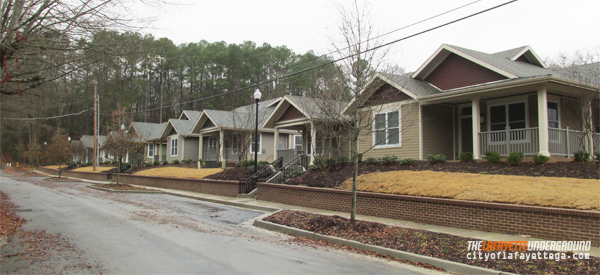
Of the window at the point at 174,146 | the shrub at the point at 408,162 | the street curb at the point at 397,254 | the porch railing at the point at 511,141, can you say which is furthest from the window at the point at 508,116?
the window at the point at 174,146

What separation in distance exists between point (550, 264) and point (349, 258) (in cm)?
348

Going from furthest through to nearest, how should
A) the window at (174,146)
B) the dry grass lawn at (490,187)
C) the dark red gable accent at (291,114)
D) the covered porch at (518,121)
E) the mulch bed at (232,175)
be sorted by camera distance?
1. the window at (174,146)
2. the dark red gable accent at (291,114)
3. the mulch bed at (232,175)
4. the covered porch at (518,121)
5. the dry grass lawn at (490,187)

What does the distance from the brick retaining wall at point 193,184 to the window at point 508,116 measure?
39.9 feet

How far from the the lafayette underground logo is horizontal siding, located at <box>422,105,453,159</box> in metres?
9.01

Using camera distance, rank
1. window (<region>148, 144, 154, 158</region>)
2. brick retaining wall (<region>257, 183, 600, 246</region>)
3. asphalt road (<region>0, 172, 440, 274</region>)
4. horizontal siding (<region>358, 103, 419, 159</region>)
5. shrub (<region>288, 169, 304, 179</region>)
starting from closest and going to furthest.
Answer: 1. asphalt road (<region>0, 172, 440, 274</region>)
2. brick retaining wall (<region>257, 183, 600, 246</region>)
3. horizontal siding (<region>358, 103, 419, 159</region>)
4. shrub (<region>288, 169, 304, 179</region>)
5. window (<region>148, 144, 154, 158</region>)

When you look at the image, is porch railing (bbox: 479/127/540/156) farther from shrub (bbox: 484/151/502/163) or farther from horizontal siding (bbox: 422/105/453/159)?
horizontal siding (bbox: 422/105/453/159)

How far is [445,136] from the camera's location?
18.1m

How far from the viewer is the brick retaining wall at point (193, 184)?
2086cm

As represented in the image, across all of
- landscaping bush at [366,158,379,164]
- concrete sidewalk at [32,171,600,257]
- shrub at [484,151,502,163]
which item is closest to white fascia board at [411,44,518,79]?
shrub at [484,151,502,163]

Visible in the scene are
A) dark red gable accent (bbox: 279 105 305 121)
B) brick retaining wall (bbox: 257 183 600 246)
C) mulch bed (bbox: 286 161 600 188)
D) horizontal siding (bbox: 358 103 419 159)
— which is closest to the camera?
brick retaining wall (bbox: 257 183 600 246)

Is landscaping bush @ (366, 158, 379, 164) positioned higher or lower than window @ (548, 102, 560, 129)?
lower

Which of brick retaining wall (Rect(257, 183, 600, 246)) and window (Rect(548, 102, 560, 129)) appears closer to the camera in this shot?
brick retaining wall (Rect(257, 183, 600, 246))

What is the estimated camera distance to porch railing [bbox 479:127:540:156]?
47.9 ft

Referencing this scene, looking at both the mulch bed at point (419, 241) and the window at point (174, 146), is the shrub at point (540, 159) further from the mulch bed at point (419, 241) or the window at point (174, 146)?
the window at point (174, 146)
